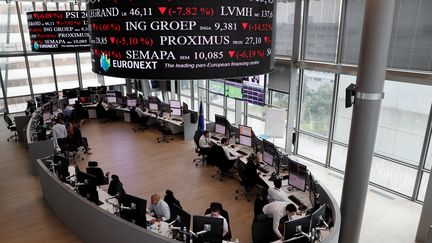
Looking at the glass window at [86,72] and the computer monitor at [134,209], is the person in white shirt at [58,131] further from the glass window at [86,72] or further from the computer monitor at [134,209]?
the glass window at [86,72]

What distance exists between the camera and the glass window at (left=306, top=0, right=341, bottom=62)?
26.8ft

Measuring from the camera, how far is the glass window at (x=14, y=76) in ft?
46.9

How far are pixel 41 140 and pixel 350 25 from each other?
323 inches

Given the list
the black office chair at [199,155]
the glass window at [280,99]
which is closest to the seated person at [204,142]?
the black office chair at [199,155]

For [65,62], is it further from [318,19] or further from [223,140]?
[318,19]

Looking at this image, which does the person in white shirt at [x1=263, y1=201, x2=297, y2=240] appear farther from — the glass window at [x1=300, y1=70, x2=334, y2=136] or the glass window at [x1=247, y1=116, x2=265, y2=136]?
the glass window at [x1=247, y1=116, x2=265, y2=136]

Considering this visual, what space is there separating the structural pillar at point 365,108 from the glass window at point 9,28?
14558 millimetres

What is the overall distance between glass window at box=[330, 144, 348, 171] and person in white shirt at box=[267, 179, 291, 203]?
3463 millimetres

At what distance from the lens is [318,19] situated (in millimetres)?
8484

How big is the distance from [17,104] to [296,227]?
14812 mm

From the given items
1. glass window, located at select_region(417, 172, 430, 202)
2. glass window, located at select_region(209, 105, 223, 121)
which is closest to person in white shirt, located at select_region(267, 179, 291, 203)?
glass window, located at select_region(417, 172, 430, 202)

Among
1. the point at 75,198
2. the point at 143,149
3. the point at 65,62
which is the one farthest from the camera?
the point at 65,62

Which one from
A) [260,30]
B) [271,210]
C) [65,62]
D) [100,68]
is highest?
[260,30]

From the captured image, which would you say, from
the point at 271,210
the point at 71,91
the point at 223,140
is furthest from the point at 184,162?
the point at 71,91
